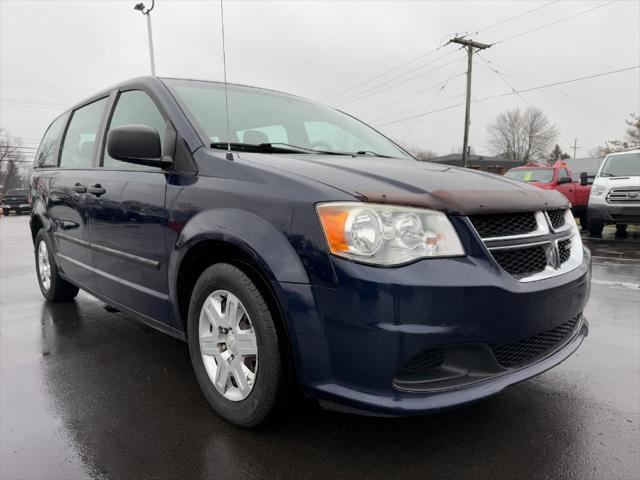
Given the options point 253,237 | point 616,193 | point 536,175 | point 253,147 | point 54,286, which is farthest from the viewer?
point 536,175

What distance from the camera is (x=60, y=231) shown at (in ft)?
12.5

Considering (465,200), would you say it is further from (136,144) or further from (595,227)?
(595,227)

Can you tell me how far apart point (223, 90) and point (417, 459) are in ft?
7.82

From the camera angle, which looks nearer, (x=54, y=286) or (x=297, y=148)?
(x=297, y=148)

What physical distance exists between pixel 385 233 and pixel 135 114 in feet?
6.66

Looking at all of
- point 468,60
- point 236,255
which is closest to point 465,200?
point 236,255

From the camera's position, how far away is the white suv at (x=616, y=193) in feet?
30.8

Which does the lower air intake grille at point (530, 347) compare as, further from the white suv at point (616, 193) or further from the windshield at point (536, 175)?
the windshield at point (536, 175)

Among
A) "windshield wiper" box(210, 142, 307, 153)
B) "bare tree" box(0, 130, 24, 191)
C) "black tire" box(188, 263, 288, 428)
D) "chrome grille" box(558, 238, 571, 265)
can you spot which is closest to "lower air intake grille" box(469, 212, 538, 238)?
"chrome grille" box(558, 238, 571, 265)

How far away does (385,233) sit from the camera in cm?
174

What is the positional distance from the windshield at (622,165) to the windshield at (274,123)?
29.2 ft

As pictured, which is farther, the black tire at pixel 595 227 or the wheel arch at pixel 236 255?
the black tire at pixel 595 227

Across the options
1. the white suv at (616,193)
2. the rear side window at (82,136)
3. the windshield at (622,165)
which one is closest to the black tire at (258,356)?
the rear side window at (82,136)

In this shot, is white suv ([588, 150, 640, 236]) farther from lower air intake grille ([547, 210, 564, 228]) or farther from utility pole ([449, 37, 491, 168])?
utility pole ([449, 37, 491, 168])
